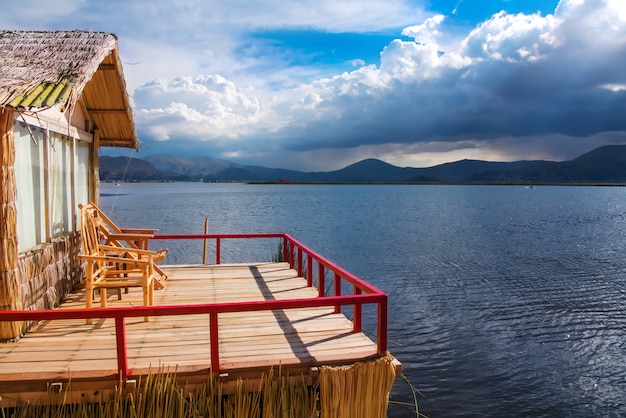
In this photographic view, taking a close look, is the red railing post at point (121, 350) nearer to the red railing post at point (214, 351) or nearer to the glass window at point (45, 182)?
the red railing post at point (214, 351)

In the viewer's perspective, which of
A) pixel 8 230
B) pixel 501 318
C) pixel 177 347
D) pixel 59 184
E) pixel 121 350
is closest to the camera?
pixel 121 350

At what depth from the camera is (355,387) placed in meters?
4.82

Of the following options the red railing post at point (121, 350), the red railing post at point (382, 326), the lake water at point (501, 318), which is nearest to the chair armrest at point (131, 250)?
the red railing post at point (121, 350)

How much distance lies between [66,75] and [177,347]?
334cm

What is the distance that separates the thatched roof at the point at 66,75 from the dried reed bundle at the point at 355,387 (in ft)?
12.7

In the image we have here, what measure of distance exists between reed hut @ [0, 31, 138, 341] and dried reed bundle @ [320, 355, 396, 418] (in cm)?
348

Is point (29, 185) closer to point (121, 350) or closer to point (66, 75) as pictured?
point (66, 75)

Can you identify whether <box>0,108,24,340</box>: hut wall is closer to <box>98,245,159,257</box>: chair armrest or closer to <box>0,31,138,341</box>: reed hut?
<box>0,31,138,341</box>: reed hut

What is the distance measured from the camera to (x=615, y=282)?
18.2 metres

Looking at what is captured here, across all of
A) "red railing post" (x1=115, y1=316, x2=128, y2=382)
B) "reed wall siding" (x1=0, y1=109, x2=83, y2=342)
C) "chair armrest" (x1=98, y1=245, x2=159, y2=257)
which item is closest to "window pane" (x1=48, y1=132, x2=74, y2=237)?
"reed wall siding" (x1=0, y1=109, x2=83, y2=342)

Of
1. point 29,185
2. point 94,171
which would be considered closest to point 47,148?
point 29,185

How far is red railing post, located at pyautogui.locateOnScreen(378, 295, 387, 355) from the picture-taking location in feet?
15.9

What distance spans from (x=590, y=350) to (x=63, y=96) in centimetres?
1201

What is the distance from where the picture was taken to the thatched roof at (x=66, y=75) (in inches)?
193
